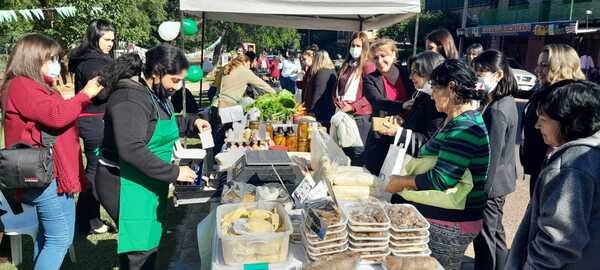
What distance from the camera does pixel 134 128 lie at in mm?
2322

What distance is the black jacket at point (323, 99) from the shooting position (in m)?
5.78

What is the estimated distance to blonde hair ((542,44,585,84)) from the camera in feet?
11.2

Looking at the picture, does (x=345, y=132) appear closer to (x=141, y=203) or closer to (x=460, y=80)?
(x=460, y=80)

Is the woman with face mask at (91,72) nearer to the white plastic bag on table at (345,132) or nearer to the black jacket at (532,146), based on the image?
the white plastic bag on table at (345,132)

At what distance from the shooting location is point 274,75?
57.9ft

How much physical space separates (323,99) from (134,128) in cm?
369

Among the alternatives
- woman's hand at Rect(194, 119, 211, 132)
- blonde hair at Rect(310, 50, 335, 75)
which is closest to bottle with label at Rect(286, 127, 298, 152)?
woman's hand at Rect(194, 119, 211, 132)

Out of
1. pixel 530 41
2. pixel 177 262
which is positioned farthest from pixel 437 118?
pixel 530 41

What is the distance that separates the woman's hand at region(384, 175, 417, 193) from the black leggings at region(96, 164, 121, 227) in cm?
148

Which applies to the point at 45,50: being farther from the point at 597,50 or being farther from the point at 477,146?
the point at 597,50

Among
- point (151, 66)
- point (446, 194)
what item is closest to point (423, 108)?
point (446, 194)

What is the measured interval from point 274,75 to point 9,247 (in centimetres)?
1427

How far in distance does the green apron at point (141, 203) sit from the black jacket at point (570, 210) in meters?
1.87

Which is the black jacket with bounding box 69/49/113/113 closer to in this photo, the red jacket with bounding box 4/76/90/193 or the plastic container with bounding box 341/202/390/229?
the red jacket with bounding box 4/76/90/193
